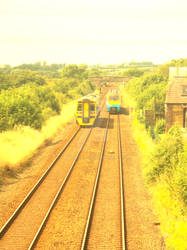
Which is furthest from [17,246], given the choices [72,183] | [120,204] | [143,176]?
[143,176]

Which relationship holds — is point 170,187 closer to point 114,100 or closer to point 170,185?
point 170,185

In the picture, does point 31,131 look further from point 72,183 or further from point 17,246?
point 17,246

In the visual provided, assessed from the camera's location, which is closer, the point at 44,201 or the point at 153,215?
the point at 153,215

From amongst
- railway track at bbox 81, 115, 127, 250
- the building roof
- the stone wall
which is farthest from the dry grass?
the building roof

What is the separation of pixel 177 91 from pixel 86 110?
903 centimetres

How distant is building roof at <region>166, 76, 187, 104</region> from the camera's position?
2450cm

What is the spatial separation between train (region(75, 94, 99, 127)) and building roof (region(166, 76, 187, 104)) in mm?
7388

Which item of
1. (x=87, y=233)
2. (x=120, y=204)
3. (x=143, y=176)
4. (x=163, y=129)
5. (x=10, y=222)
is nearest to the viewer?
(x=87, y=233)

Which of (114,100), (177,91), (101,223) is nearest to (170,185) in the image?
(101,223)

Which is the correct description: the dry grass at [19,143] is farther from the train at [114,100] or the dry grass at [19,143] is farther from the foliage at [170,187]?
the train at [114,100]

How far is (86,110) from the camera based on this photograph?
2848 cm

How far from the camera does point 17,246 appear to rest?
915cm

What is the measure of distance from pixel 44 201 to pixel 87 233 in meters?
3.32

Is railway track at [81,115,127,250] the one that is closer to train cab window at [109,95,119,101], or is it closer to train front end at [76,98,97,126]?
train front end at [76,98,97,126]
